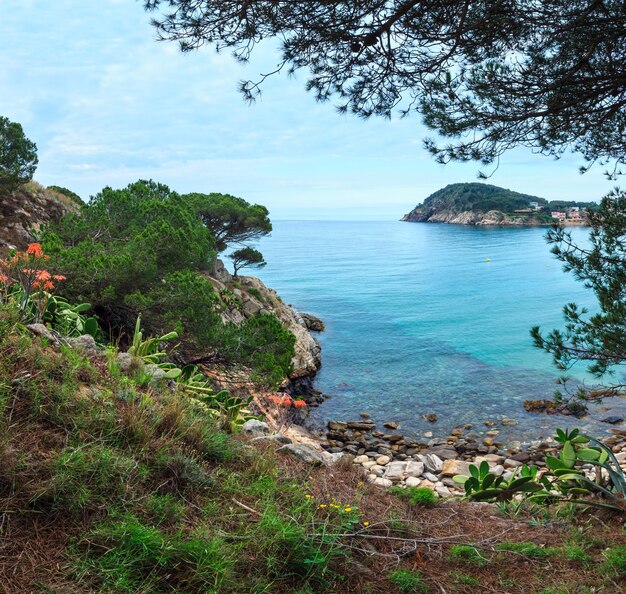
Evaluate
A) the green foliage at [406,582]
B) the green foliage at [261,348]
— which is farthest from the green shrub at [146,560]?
the green foliage at [261,348]

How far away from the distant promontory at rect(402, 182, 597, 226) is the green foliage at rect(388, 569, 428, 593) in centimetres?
5408

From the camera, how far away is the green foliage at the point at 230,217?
22.9 metres

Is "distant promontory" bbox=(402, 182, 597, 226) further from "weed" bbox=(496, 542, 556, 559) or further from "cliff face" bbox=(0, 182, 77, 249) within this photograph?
"weed" bbox=(496, 542, 556, 559)

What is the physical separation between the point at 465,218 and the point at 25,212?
110984mm

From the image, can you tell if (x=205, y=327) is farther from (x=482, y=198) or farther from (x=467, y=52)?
(x=482, y=198)

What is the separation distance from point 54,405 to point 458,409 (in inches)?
490

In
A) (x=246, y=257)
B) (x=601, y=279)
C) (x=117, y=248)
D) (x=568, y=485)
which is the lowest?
Answer: (x=568, y=485)

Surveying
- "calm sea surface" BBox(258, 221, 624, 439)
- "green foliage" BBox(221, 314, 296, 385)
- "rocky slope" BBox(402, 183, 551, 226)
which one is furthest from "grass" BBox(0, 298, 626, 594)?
"rocky slope" BBox(402, 183, 551, 226)

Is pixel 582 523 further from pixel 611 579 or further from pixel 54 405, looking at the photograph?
pixel 54 405

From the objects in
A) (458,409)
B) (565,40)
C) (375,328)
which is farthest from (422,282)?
(565,40)

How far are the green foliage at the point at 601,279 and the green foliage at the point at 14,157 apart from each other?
43.4 ft

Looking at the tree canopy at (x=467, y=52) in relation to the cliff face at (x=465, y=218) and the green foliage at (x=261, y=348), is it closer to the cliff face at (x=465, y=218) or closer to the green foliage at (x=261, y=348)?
the green foliage at (x=261, y=348)

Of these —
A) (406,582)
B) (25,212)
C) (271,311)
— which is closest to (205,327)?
(406,582)

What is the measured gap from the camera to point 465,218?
113438 mm
